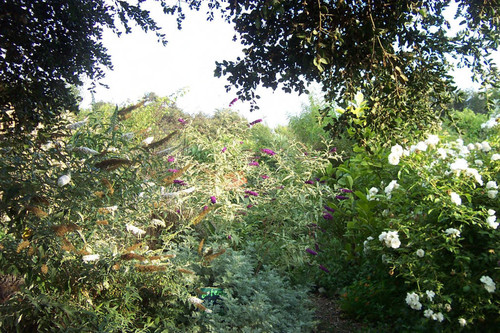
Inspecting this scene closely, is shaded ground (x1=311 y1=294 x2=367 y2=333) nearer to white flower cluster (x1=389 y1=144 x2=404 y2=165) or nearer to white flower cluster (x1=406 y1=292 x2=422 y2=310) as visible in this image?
white flower cluster (x1=406 y1=292 x2=422 y2=310)

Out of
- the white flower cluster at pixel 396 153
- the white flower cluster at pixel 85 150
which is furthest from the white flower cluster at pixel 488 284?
the white flower cluster at pixel 85 150

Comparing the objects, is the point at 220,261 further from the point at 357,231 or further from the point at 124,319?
the point at 357,231

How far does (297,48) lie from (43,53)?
1.51 m

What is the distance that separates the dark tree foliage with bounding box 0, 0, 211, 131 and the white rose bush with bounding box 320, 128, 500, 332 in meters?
1.96

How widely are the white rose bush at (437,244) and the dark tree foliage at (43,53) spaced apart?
6.43ft

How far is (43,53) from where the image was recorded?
2416 millimetres

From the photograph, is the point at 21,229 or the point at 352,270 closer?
the point at 21,229

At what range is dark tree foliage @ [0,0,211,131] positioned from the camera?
2.32m

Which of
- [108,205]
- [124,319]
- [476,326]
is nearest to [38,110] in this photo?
[108,205]

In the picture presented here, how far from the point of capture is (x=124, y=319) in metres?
2.26

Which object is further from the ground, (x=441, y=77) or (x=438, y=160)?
(x=441, y=77)

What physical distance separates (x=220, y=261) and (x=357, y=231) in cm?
174

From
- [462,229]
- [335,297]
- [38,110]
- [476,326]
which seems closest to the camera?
[38,110]

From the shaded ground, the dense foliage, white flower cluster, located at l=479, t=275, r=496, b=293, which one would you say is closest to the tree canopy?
the dense foliage
